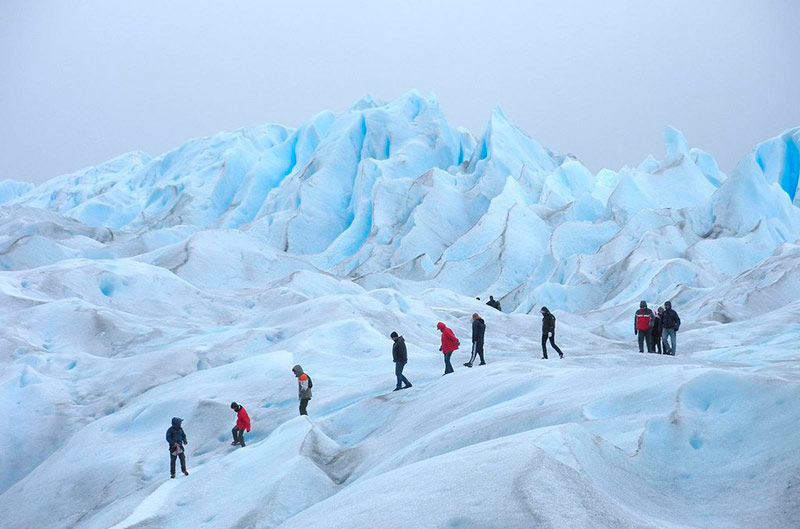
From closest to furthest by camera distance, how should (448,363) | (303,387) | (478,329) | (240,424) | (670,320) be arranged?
(240,424) < (303,387) < (448,363) < (478,329) < (670,320)

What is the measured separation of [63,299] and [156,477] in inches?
449

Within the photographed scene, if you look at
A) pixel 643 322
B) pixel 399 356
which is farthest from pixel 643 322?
pixel 399 356

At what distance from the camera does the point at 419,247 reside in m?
40.6

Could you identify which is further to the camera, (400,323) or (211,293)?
(211,293)

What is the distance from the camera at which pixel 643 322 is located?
→ 13.8m

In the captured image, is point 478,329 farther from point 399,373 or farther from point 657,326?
point 657,326

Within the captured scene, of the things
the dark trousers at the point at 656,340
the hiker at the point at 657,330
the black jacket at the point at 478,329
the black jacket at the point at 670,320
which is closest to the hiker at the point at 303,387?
the black jacket at the point at 478,329

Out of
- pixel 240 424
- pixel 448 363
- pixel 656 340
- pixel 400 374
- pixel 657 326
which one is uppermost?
pixel 657 326

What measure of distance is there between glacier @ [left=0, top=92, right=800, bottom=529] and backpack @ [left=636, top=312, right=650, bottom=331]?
0.78m

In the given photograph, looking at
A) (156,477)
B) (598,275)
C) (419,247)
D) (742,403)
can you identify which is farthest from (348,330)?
(419,247)

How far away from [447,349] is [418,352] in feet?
13.4

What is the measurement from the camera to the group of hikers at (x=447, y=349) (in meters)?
10.2

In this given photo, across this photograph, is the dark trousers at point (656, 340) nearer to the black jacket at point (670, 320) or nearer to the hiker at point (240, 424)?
the black jacket at point (670, 320)

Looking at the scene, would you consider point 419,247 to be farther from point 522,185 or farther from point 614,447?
point 614,447
